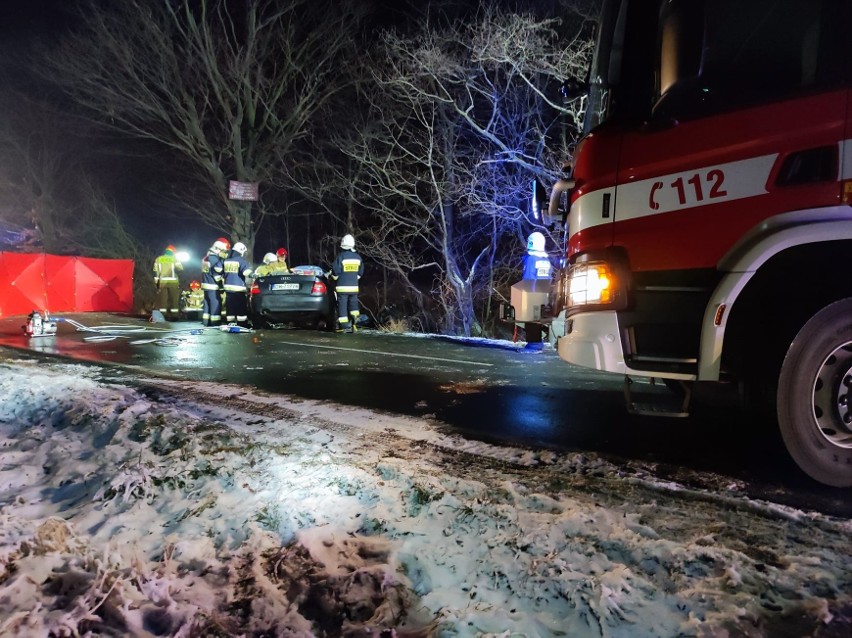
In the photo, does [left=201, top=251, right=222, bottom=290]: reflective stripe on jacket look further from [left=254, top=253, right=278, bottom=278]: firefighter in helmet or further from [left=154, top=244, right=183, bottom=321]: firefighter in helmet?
[left=154, top=244, right=183, bottom=321]: firefighter in helmet

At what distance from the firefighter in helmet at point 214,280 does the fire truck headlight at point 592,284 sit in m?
10.9

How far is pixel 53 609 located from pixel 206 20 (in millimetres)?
19196

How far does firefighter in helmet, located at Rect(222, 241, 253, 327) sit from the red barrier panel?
681cm

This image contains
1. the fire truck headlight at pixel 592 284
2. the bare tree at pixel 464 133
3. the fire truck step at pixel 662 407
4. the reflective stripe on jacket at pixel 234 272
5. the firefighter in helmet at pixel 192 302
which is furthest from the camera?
the firefighter in helmet at pixel 192 302

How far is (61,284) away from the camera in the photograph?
16.0 m

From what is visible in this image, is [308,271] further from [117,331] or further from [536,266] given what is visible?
[536,266]

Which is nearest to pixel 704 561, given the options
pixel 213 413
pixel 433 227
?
pixel 213 413

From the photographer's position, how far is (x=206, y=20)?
1689cm

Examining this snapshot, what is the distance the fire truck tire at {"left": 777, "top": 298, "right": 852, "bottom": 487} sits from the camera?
110 inches

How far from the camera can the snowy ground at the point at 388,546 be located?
6.42ft

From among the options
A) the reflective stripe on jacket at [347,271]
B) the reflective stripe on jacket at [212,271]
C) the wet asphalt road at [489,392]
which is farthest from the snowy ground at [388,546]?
the reflective stripe on jacket at [212,271]

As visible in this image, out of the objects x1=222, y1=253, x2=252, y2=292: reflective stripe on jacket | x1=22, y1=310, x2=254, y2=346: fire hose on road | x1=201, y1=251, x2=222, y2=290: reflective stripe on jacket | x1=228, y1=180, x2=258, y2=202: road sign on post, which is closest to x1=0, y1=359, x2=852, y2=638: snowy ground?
x1=22, y1=310, x2=254, y2=346: fire hose on road

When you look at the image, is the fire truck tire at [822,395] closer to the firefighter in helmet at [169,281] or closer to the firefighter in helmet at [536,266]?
the firefighter in helmet at [536,266]

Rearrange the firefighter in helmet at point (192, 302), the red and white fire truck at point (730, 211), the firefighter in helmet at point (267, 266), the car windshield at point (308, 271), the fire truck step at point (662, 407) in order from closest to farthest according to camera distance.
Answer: the red and white fire truck at point (730, 211) → the fire truck step at point (662, 407) → the car windshield at point (308, 271) → the firefighter in helmet at point (267, 266) → the firefighter in helmet at point (192, 302)
